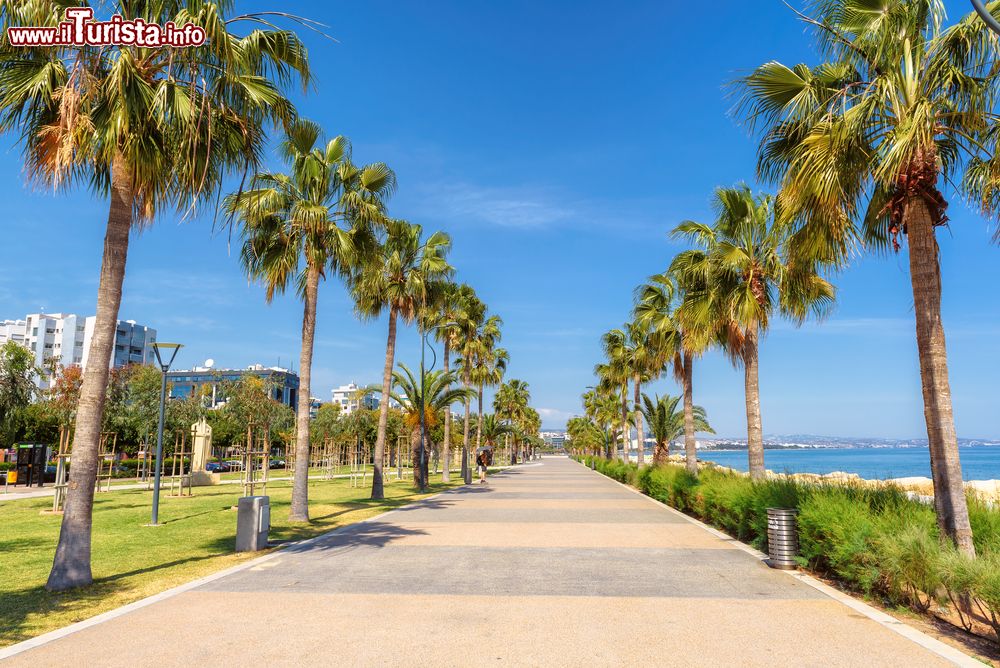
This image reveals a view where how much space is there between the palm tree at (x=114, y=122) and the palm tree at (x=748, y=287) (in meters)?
12.3

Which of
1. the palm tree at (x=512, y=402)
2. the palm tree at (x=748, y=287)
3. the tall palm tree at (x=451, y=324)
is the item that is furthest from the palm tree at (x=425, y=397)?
the palm tree at (x=512, y=402)

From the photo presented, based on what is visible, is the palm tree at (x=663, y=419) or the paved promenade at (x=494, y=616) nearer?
the paved promenade at (x=494, y=616)

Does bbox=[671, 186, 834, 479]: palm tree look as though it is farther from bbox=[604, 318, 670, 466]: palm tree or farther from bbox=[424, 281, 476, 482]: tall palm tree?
bbox=[424, 281, 476, 482]: tall palm tree

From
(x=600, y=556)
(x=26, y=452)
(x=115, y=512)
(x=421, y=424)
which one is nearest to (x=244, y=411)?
(x=26, y=452)

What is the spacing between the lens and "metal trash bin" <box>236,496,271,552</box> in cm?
1123

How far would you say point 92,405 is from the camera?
8633 mm

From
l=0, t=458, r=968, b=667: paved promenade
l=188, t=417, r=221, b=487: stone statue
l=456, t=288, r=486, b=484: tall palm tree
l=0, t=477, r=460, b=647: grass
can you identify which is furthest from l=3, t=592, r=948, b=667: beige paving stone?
l=456, t=288, r=486, b=484: tall palm tree

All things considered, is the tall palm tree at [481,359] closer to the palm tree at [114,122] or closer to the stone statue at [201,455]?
the stone statue at [201,455]

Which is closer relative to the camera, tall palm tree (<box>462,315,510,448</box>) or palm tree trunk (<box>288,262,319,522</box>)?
palm tree trunk (<box>288,262,319,522</box>)

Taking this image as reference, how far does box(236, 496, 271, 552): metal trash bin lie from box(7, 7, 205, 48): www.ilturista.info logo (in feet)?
24.4

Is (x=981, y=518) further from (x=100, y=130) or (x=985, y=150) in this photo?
(x=100, y=130)

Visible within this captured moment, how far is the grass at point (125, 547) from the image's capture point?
24.1ft

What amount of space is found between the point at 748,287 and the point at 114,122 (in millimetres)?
14345

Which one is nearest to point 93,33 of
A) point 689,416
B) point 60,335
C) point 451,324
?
point 689,416
